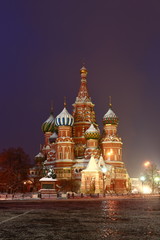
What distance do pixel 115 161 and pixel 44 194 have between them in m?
28.8

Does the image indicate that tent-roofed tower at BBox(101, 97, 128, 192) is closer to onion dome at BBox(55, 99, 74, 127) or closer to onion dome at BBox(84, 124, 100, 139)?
onion dome at BBox(84, 124, 100, 139)

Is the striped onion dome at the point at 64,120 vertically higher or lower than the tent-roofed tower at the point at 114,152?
higher

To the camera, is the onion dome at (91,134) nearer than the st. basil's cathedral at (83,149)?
No

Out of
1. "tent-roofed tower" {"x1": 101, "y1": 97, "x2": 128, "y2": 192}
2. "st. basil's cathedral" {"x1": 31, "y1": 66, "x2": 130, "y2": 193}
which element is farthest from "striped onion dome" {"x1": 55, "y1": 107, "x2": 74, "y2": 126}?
"tent-roofed tower" {"x1": 101, "y1": 97, "x2": 128, "y2": 192}

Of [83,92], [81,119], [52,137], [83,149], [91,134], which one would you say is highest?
[83,92]

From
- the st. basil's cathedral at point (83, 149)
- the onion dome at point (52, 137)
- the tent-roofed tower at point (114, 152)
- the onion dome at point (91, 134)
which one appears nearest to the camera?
the st. basil's cathedral at point (83, 149)

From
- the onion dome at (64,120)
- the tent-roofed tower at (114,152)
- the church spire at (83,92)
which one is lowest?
the tent-roofed tower at (114,152)

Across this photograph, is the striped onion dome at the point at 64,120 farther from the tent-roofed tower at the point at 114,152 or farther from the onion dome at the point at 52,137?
the tent-roofed tower at the point at 114,152

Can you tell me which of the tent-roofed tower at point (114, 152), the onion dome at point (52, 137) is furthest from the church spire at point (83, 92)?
the onion dome at point (52, 137)

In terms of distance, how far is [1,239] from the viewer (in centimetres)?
796

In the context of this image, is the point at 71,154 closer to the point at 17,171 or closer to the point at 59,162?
the point at 59,162

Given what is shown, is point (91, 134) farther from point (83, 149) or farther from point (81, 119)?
point (81, 119)

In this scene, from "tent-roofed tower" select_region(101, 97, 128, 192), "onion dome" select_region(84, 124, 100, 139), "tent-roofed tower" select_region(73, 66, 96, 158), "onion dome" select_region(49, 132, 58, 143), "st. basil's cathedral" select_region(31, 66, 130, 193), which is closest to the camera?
"st. basil's cathedral" select_region(31, 66, 130, 193)

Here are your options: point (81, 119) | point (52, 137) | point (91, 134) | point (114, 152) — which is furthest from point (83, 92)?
point (114, 152)
